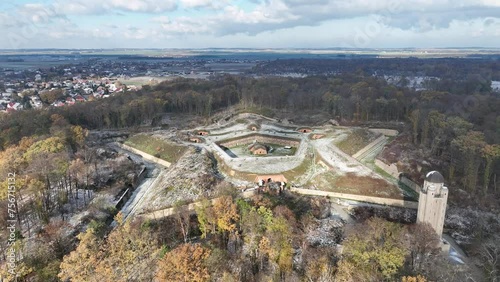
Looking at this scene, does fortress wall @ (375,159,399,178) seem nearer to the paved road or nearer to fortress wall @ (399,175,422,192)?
fortress wall @ (399,175,422,192)

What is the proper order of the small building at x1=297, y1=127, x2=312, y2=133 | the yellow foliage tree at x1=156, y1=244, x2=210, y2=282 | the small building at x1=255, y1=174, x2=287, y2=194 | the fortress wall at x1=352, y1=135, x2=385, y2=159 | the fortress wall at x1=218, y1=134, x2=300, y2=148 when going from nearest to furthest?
the yellow foliage tree at x1=156, y1=244, x2=210, y2=282 < the small building at x1=255, y1=174, x2=287, y2=194 < the fortress wall at x1=352, y1=135, x2=385, y2=159 < the fortress wall at x1=218, y1=134, x2=300, y2=148 < the small building at x1=297, y1=127, x2=312, y2=133

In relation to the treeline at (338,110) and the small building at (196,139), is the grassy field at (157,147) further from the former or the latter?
the treeline at (338,110)

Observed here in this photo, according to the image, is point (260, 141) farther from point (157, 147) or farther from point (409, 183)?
point (409, 183)

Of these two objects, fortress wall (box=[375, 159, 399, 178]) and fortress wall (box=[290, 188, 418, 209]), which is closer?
fortress wall (box=[290, 188, 418, 209])

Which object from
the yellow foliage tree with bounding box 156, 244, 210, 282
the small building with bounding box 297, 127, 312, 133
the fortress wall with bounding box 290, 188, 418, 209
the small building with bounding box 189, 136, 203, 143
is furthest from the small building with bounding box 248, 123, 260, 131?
the yellow foliage tree with bounding box 156, 244, 210, 282

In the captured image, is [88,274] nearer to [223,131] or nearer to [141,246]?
[141,246]

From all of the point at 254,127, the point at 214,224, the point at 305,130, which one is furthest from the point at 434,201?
the point at 254,127
